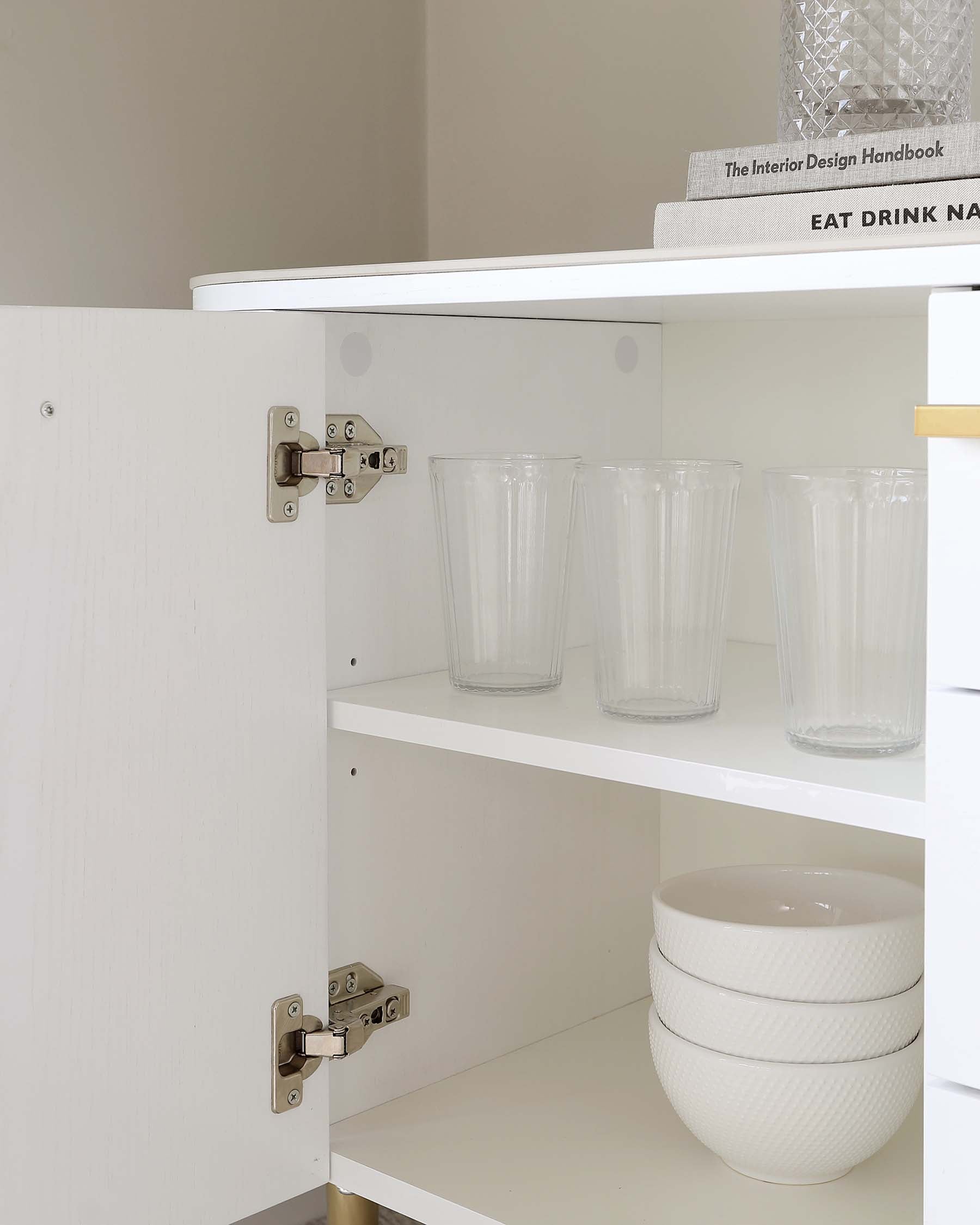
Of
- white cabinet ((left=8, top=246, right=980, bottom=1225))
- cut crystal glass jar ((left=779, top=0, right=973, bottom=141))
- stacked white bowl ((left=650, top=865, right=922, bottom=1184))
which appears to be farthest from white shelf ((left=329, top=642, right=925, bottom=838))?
cut crystal glass jar ((left=779, top=0, right=973, bottom=141))

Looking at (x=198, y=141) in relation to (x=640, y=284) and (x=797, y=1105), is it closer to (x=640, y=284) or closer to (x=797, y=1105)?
(x=640, y=284)

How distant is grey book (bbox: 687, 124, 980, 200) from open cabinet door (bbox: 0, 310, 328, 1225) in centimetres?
26

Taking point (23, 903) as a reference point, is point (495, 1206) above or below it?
below

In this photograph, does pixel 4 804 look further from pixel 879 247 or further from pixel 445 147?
pixel 445 147

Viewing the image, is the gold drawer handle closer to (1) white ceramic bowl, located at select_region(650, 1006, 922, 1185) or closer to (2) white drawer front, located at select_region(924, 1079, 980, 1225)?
(2) white drawer front, located at select_region(924, 1079, 980, 1225)

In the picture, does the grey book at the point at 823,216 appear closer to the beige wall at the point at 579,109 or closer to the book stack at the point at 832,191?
the book stack at the point at 832,191

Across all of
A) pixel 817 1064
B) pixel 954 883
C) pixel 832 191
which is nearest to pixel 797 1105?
pixel 817 1064

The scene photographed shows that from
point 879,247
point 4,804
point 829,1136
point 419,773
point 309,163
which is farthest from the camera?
point 309,163

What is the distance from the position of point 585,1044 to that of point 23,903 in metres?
0.52

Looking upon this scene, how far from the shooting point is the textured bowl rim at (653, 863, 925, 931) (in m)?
0.84

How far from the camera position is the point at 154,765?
789 mm

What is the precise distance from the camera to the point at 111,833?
30.3 inches

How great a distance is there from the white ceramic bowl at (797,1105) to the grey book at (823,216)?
1.59 ft

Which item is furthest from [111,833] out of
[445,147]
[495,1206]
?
[445,147]
